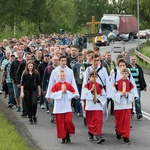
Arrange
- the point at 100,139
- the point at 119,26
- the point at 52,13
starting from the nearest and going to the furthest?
the point at 100,139
the point at 52,13
the point at 119,26

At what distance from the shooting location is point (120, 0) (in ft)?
316

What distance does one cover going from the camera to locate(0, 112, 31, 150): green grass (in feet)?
38.1

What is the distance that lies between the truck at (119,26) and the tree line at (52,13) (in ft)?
4.91

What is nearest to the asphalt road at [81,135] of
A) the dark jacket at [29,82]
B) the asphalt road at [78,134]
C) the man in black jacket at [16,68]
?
the asphalt road at [78,134]

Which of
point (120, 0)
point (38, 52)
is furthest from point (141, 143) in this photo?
point (120, 0)

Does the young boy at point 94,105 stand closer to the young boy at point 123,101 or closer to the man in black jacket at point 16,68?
the young boy at point 123,101

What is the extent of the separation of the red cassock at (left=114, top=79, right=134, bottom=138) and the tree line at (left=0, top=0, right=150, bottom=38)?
309 inches

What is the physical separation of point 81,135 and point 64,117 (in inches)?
42.2

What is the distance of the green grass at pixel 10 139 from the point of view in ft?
38.1

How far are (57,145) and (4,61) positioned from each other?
272 inches

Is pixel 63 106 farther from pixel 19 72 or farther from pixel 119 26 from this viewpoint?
pixel 119 26

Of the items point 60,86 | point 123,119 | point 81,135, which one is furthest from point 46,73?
point 123,119

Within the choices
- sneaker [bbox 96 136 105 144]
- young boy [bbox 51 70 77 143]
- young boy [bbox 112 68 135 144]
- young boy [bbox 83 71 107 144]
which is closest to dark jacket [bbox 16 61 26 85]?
young boy [bbox 51 70 77 143]

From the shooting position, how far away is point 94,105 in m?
12.8
